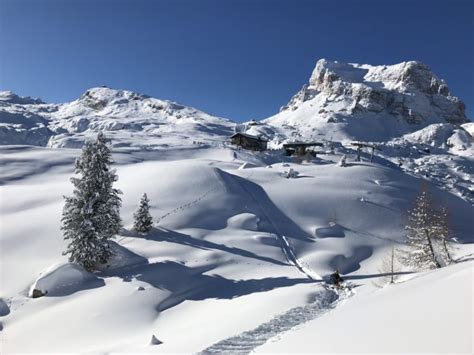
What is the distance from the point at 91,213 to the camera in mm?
29297

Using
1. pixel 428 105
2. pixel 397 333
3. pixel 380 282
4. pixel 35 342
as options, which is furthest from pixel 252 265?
pixel 428 105

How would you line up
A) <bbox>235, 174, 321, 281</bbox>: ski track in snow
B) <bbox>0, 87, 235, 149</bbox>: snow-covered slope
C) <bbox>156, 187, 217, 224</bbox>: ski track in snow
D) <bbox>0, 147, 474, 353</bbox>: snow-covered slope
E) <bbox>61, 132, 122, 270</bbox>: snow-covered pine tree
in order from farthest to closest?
<bbox>0, 87, 235, 149</bbox>: snow-covered slope
<bbox>156, 187, 217, 224</bbox>: ski track in snow
<bbox>235, 174, 321, 281</bbox>: ski track in snow
<bbox>61, 132, 122, 270</bbox>: snow-covered pine tree
<bbox>0, 147, 474, 353</bbox>: snow-covered slope

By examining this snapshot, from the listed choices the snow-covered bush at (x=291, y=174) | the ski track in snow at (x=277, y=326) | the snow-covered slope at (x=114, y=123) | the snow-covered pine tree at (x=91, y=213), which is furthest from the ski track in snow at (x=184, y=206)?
the snow-covered slope at (x=114, y=123)

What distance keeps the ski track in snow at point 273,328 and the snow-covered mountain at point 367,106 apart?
10549 centimetres

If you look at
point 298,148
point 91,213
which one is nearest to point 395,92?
point 298,148

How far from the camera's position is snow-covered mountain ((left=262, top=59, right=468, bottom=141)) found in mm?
141625

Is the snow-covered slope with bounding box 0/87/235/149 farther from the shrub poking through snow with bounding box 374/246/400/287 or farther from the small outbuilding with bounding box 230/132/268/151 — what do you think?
the shrub poking through snow with bounding box 374/246/400/287

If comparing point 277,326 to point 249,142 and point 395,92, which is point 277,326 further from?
point 395,92

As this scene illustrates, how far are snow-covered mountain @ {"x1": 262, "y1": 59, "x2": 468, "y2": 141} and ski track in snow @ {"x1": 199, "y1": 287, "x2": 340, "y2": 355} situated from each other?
105487 mm

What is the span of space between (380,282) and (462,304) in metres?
18.1

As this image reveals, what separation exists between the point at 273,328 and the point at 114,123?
137 m

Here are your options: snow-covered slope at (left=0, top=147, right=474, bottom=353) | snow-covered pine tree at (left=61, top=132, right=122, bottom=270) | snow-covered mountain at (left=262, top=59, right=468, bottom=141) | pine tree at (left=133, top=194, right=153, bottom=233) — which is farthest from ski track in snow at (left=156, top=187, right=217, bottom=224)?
snow-covered mountain at (left=262, top=59, right=468, bottom=141)

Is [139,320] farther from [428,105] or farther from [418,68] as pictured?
[418,68]

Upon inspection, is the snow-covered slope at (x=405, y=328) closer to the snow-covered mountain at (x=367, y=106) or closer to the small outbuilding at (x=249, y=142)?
the small outbuilding at (x=249, y=142)
